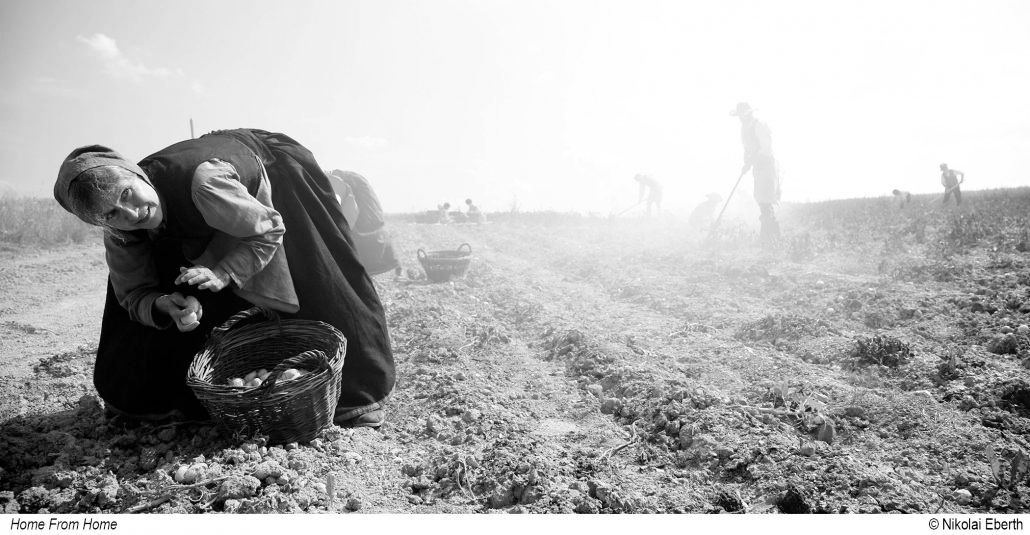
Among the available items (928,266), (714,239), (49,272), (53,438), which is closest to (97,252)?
(49,272)

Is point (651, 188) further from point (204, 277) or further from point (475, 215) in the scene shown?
point (204, 277)

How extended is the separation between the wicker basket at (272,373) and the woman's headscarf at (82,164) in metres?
0.80

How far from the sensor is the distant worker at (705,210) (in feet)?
45.7

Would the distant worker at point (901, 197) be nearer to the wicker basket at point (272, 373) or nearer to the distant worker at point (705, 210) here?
the distant worker at point (705, 210)

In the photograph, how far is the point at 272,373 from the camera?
2449 mm

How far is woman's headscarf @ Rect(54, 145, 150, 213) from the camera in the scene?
1971 millimetres

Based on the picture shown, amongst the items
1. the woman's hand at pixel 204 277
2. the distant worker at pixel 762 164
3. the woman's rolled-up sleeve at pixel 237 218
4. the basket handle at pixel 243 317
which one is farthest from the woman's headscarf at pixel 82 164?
the distant worker at pixel 762 164

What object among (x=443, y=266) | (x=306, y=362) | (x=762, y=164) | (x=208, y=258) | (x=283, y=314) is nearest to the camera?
(x=208, y=258)

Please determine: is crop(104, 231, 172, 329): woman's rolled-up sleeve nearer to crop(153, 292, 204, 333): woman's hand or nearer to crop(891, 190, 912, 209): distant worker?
crop(153, 292, 204, 333): woman's hand

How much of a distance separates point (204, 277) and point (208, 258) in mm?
198

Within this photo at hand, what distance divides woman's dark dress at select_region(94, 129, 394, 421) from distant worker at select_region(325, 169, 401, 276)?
3139mm

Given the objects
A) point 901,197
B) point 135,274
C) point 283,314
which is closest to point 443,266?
point 283,314

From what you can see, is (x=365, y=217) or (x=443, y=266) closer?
(x=365, y=217)
